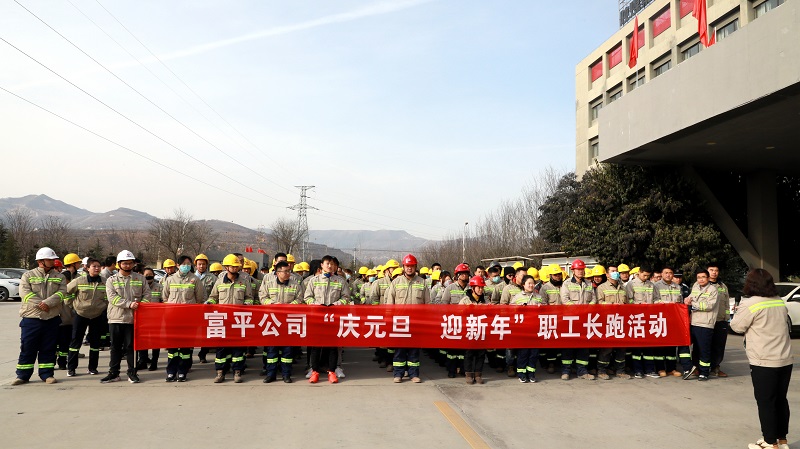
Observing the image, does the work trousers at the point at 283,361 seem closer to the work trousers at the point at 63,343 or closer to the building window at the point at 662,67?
the work trousers at the point at 63,343

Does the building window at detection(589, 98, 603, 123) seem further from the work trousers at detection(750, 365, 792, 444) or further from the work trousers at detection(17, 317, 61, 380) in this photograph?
the work trousers at detection(17, 317, 61, 380)

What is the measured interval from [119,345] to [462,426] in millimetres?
5014

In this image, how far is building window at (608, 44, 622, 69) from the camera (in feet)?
110

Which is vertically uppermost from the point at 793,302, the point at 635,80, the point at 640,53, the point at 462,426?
the point at 640,53

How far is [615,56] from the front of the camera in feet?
111

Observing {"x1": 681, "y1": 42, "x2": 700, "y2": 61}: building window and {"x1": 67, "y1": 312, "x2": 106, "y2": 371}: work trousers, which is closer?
{"x1": 67, "y1": 312, "x2": 106, "y2": 371}: work trousers

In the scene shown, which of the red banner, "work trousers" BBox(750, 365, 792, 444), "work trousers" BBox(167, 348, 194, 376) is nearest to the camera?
"work trousers" BBox(750, 365, 792, 444)

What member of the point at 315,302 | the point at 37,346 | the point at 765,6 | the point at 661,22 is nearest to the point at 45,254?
the point at 37,346

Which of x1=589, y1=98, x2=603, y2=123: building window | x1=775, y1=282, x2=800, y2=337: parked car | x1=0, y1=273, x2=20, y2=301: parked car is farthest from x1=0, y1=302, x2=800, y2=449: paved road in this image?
x1=589, y1=98, x2=603, y2=123: building window

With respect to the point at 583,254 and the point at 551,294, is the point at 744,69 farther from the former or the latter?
the point at 583,254

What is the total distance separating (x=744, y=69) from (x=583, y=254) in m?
10.8

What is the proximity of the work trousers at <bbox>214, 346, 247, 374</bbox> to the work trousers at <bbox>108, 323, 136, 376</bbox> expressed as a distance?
1130 millimetres

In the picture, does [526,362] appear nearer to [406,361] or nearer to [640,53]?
[406,361]

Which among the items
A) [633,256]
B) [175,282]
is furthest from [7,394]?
[633,256]
